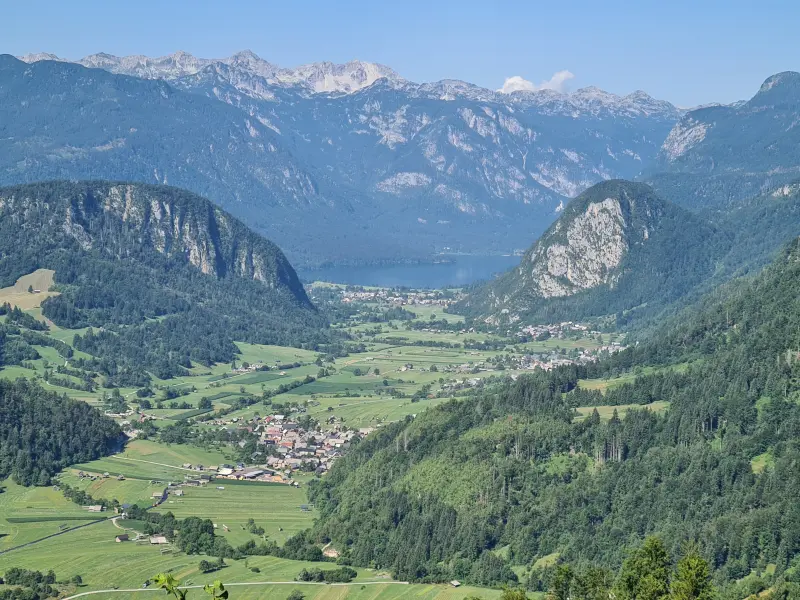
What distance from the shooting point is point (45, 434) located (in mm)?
177375

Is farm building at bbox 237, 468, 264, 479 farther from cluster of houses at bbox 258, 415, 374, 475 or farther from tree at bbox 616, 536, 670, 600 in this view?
tree at bbox 616, 536, 670, 600

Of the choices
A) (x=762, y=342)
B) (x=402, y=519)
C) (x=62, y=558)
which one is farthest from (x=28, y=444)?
(x=762, y=342)

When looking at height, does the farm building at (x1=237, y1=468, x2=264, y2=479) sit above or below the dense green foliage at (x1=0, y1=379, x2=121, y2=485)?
below

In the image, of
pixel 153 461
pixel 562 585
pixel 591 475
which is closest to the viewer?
pixel 562 585

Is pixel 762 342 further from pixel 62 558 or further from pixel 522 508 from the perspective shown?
pixel 62 558

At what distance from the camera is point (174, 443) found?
185625 millimetres

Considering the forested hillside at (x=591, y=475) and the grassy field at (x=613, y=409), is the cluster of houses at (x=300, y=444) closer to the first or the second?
the forested hillside at (x=591, y=475)

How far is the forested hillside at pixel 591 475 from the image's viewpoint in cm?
12356

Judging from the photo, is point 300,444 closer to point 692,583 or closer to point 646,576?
point 646,576

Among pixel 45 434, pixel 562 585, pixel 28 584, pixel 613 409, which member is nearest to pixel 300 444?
pixel 45 434

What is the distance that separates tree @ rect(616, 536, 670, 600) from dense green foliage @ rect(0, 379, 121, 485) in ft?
313

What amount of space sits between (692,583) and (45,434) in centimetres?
11597

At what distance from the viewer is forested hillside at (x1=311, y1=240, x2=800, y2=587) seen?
12356 cm

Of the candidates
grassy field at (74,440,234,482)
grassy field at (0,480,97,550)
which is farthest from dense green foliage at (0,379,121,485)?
grassy field at (0,480,97,550)
